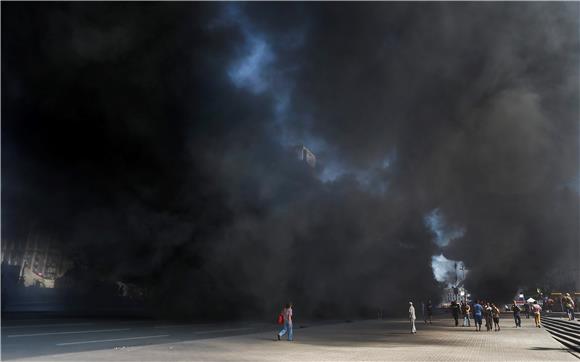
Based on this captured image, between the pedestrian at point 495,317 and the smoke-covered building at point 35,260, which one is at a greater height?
the smoke-covered building at point 35,260

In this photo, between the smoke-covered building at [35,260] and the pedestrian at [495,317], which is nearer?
the pedestrian at [495,317]

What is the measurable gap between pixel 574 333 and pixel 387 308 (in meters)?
43.5

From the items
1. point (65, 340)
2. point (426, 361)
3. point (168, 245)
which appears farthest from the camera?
point (168, 245)

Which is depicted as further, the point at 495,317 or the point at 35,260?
the point at 35,260

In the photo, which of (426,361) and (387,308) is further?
(387,308)

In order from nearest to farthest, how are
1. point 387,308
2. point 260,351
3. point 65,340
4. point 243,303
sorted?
point 260,351, point 65,340, point 243,303, point 387,308

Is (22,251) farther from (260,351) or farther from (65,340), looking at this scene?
(260,351)

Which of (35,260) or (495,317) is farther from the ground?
(35,260)

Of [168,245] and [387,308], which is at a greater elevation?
[168,245]

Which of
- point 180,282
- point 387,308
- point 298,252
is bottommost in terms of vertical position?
point 387,308

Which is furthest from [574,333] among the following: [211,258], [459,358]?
[211,258]

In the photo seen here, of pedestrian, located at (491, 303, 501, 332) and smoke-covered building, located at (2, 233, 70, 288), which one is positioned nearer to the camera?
pedestrian, located at (491, 303, 501, 332)

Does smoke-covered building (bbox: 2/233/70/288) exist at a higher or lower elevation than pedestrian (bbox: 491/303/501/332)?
higher

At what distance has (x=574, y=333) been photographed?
19500 mm
